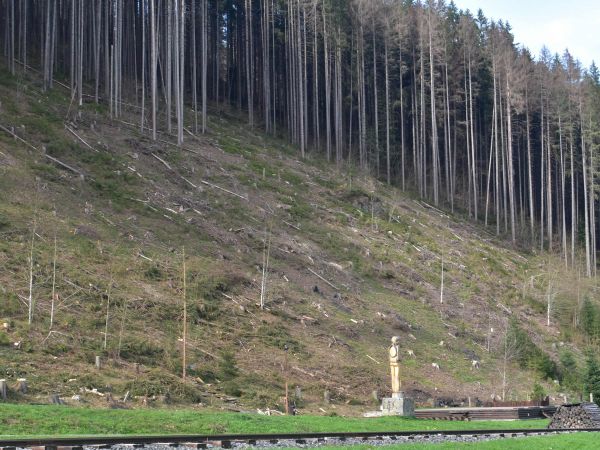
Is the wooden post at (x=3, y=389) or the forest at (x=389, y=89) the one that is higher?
the forest at (x=389, y=89)

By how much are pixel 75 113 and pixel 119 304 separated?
69.4 ft

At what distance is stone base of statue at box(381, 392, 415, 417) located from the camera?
27.0 meters

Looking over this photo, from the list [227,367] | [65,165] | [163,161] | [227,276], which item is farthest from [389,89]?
[227,367]

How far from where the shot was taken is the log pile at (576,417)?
86.2 ft

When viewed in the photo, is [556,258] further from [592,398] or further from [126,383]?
[126,383]

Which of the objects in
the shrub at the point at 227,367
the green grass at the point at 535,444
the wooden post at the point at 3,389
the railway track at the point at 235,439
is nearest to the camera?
the railway track at the point at 235,439

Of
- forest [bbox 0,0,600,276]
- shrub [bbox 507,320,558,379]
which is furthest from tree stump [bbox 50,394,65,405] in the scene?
forest [bbox 0,0,600,276]

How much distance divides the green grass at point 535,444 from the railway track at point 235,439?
1175 mm

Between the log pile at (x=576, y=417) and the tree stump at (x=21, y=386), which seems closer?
the tree stump at (x=21, y=386)

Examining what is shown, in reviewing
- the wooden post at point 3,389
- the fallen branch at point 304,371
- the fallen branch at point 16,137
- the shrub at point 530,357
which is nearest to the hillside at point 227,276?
the fallen branch at point 304,371

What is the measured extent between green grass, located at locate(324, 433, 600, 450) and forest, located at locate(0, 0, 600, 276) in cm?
4227

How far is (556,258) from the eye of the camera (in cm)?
6012

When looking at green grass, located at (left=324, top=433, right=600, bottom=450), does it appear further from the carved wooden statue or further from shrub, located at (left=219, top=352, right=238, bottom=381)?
shrub, located at (left=219, top=352, right=238, bottom=381)

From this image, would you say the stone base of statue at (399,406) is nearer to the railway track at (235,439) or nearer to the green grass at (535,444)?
the railway track at (235,439)
